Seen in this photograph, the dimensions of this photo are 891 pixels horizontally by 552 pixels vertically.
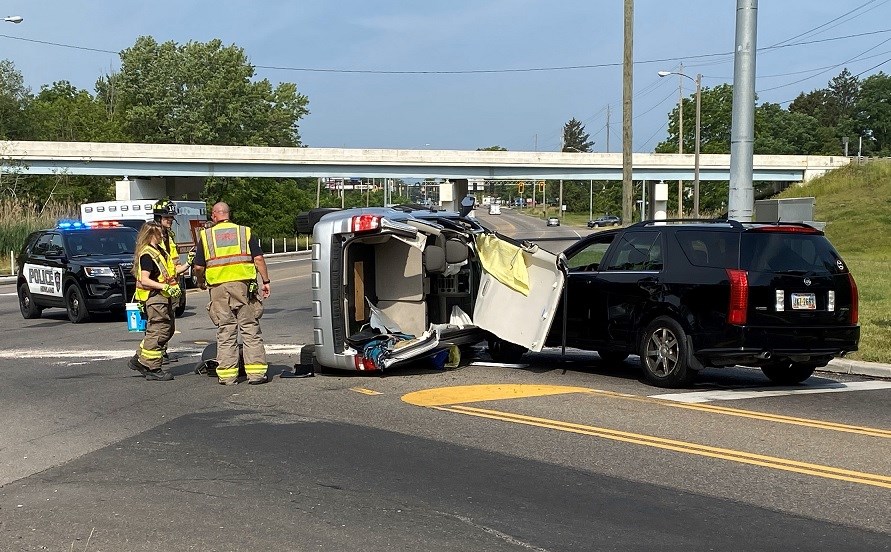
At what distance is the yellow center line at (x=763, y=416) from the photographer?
8.38 m

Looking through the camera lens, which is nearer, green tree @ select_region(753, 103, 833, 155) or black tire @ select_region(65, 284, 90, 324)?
black tire @ select_region(65, 284, 90, 324)

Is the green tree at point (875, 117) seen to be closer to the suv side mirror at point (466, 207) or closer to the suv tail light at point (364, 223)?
the suv side mirror at point (466, 207)

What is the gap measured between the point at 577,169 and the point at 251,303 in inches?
2475

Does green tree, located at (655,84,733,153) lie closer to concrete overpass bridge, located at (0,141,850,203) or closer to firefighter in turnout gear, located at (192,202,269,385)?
concrete overpass bridge, located at (0,141,850,203)

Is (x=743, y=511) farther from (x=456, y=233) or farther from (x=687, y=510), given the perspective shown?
(x=456, y=233)

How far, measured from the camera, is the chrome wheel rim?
10.5m

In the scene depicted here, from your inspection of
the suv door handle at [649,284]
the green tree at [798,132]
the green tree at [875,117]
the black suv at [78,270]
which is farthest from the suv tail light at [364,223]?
the green tree at [875,117]

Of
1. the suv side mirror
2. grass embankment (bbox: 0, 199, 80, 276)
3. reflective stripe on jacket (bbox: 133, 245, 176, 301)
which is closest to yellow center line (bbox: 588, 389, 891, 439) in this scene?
the suv side mirror

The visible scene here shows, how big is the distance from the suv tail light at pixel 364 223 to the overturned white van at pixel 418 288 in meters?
0.01

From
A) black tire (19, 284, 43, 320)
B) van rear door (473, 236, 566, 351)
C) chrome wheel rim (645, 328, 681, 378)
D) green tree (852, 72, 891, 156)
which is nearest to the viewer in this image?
chrome wheel rim (645, 328, 681, 378)

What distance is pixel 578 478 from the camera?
6.85 metres

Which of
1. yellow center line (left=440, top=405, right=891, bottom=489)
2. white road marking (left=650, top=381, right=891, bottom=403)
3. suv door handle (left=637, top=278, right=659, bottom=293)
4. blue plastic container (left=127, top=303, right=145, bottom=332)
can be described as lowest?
white road marking (left=650, top=381, right=891, bottom=403)

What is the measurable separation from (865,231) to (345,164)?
34.2 metres

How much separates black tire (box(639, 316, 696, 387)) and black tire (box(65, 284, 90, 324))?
11769 mm
